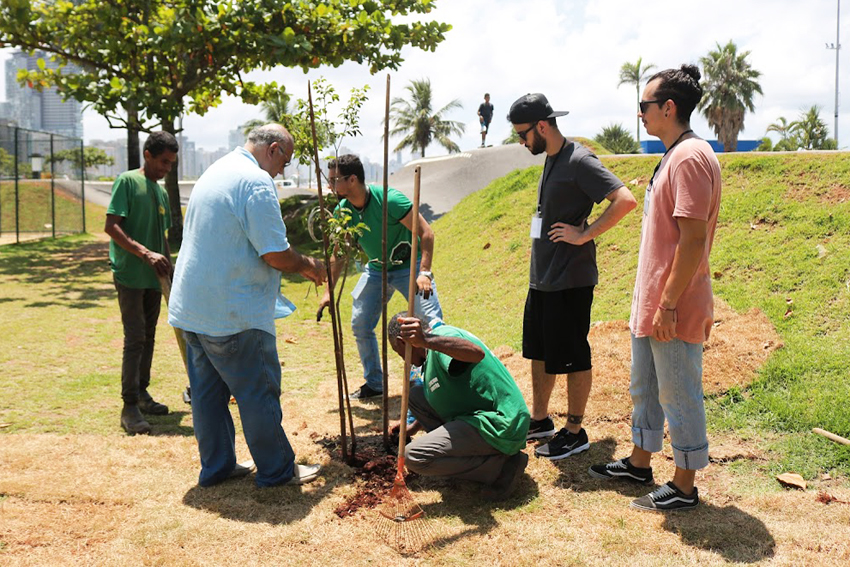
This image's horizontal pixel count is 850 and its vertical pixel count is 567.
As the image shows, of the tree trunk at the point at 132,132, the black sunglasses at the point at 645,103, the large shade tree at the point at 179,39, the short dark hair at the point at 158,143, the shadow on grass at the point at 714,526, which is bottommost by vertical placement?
the shadow on grass at the point at 714,526

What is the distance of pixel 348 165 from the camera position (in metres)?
4.81

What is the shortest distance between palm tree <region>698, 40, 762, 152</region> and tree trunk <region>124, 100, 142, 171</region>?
31.4 metres

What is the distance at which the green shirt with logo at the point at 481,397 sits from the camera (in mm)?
3539

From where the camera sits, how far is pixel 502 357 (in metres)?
6.55

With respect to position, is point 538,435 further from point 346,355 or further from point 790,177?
point 790,177

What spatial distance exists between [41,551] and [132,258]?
2.28 meters

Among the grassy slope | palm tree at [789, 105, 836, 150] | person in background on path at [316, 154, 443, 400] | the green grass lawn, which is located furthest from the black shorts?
palm tree at [789, 105, 836, 150]

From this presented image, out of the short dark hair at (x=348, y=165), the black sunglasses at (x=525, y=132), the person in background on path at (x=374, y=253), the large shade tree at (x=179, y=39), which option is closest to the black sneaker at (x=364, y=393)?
the person in background on path at (x=374, y=253)

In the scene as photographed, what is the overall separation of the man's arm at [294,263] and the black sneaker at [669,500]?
201cm

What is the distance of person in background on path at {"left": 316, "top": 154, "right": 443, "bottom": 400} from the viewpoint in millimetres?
4535

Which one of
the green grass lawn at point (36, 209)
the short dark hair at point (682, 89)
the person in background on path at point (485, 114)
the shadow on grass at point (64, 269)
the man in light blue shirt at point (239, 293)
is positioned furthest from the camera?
the person in background on path at point (485, 114)

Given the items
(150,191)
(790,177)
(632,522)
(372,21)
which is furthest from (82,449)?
(372,21)

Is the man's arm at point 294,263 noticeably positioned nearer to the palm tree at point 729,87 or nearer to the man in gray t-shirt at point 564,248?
the man in gray t-shirt at point 564,248

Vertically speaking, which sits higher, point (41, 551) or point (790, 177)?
point (790, 177)
